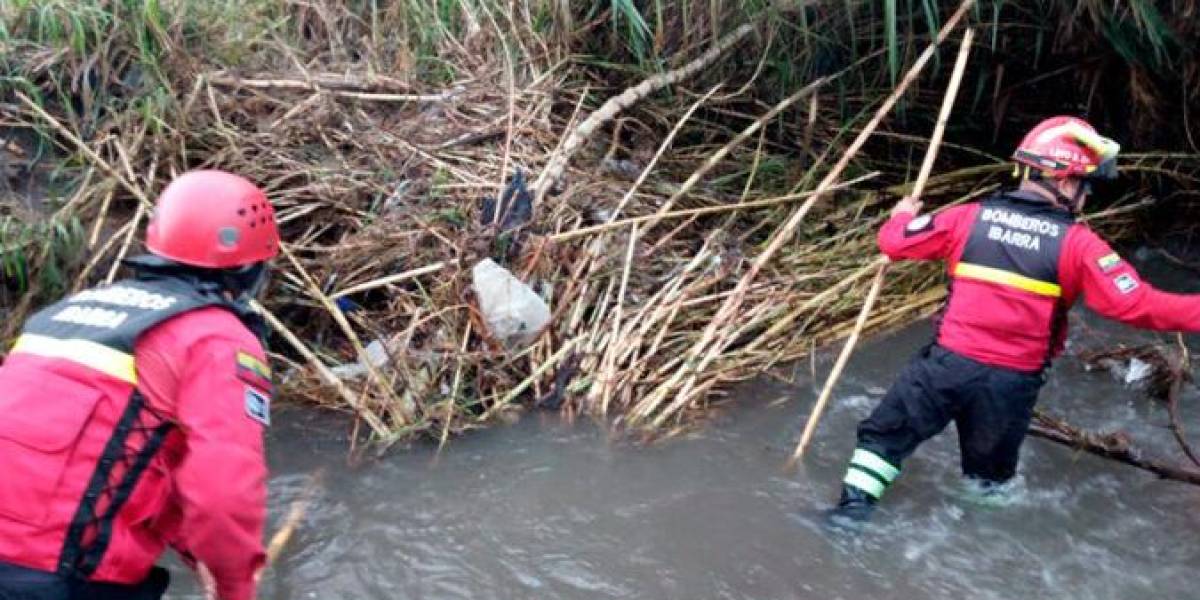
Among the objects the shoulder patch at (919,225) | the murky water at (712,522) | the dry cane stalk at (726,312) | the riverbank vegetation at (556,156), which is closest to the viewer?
the murky water at (712,522)

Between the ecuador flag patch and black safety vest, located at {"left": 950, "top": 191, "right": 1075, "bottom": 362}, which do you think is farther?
black safety vest, located at {"left": 950, "top": 191, "right": 1075, "bottom": 362}

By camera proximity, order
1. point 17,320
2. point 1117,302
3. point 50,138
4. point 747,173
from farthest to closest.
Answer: point 747,173
point 50,138
point 17,320
point 1117,302

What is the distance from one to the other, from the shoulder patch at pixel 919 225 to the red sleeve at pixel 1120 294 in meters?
0.50

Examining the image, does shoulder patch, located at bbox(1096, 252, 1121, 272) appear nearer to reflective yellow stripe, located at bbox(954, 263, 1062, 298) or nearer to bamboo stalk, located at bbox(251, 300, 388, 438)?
reflective yellow stripe, located at bbox(954, 263, 1062, 298)

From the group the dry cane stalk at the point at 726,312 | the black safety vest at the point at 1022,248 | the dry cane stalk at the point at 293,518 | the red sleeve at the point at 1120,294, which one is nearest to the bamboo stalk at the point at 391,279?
the dry cane stalk at the point at 293,518

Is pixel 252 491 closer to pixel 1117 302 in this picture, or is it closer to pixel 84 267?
pixel 1117 302

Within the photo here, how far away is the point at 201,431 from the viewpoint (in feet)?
7.75

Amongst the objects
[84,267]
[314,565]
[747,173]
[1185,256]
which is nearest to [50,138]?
[84,267]

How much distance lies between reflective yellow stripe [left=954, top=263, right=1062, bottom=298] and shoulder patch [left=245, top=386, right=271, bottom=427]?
2.62 metres

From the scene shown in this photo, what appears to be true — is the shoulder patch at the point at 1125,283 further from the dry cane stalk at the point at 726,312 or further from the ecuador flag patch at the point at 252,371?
the ecuador flag patch at the point at 252,371

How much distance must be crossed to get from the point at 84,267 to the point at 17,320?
36 cm

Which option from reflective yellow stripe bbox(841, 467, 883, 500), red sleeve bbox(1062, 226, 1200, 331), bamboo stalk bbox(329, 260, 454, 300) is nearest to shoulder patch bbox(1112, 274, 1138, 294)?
red sleeve bbox(1062, 226, 1200, 331)

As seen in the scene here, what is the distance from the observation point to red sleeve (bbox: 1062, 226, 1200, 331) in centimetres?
381

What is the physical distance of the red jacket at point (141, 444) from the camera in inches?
91.6
